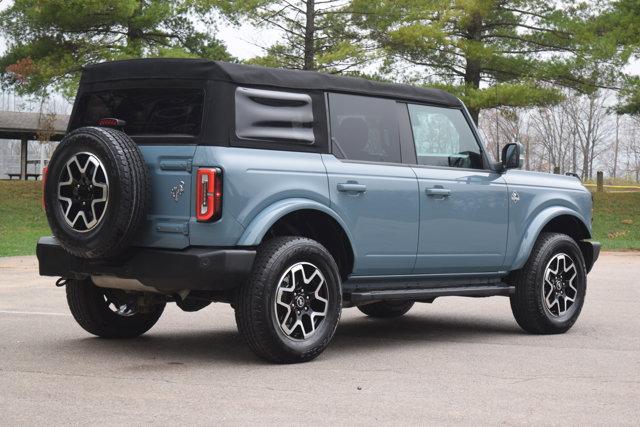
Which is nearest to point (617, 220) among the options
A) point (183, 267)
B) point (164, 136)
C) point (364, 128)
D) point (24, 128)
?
point (364, 128)

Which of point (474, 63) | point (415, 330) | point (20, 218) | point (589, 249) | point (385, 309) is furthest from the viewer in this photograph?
point (474, 63)

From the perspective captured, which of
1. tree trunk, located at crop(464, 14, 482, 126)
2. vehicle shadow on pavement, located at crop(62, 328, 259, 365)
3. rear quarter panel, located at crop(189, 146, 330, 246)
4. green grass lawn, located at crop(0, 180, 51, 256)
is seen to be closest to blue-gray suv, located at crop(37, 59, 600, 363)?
rear quarter panel, located at crop(189, 146, 330, 246)

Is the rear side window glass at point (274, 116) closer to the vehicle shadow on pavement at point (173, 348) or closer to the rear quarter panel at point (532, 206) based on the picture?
the vehicle shadow on pavement at point (173, 348)

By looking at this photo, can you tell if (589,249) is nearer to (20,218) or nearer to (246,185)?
(246,185)

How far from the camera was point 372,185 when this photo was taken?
26.2ft

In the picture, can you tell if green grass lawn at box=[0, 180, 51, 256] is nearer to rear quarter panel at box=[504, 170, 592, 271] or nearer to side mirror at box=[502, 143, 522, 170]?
rear quarter panel at box=[504, 170, 592, 271]

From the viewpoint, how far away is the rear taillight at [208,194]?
6.98 m

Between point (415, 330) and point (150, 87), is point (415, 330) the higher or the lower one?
the lower one

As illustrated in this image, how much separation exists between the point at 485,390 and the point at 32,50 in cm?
2997

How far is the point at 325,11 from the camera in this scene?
33.5m

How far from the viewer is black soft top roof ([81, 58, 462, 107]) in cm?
734

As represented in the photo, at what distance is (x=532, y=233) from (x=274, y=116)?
113 inches

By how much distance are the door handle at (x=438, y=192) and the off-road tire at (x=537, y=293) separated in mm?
1233

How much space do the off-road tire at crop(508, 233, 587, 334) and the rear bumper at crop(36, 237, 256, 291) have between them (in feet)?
10.1
